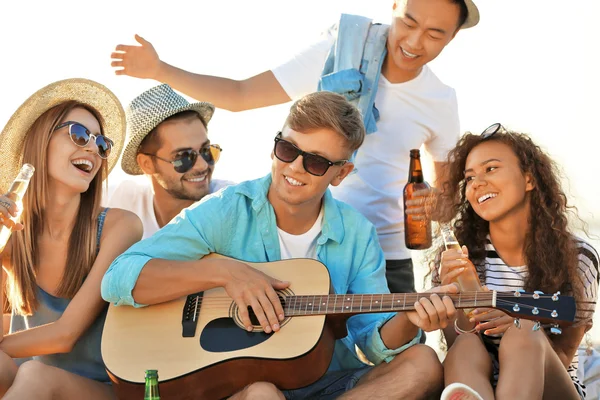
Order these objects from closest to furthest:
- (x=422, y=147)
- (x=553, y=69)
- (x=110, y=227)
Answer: (x=110, y=227)
(x=422, y=147)
(x=553, y=69)

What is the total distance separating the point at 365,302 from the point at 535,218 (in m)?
1.24

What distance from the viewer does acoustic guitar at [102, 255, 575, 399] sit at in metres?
3.86

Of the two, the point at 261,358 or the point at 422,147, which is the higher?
the point at 422,147

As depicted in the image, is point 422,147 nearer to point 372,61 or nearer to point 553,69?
point 372,61

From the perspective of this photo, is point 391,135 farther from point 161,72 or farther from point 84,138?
point 84,138

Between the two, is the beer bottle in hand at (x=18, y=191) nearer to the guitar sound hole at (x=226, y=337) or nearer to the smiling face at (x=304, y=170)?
the guitar sound hole at (x=226, y=337)

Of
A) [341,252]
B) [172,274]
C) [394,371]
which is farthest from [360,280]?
[172,274]

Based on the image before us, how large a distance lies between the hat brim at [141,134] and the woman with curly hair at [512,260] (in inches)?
59.5

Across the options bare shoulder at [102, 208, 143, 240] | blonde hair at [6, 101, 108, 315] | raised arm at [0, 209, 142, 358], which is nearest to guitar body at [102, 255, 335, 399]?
raised arm at [0, 209, 142, 358]

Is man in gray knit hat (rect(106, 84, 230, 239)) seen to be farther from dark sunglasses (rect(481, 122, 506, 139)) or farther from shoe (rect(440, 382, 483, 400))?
shoe (rect(440, 382, 483, 400))

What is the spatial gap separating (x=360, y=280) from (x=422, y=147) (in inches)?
58.3

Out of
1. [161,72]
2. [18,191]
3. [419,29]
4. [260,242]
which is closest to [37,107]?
[18,191]

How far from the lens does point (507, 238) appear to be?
4.61 m

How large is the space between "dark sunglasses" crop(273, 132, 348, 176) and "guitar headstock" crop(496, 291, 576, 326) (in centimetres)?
107
